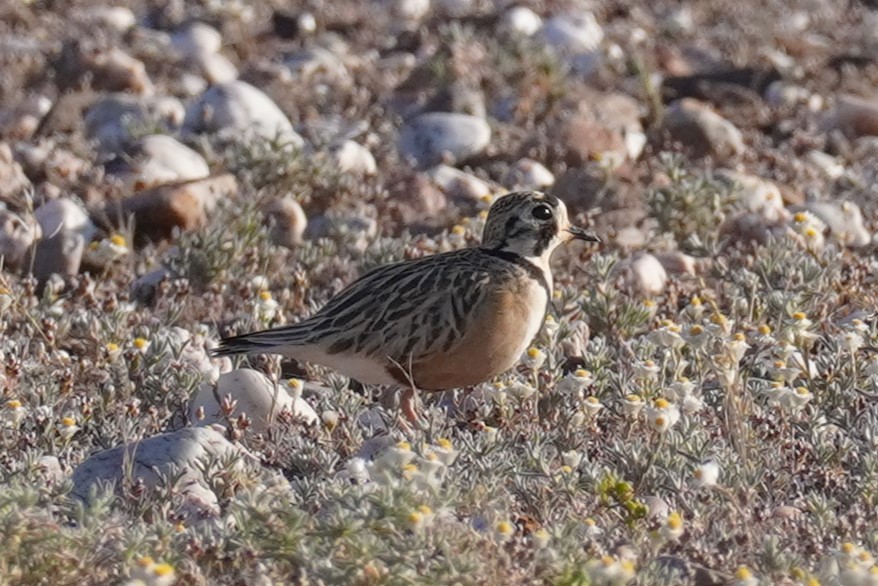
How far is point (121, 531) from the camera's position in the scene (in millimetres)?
5195

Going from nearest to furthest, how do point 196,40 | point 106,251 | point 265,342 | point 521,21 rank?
1. point 265,342
2. point 106,251
3. point 196,40
4. point 521,21

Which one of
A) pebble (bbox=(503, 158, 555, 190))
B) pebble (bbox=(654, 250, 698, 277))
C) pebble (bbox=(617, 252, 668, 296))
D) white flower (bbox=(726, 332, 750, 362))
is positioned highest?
white flower (bbox=(726, 332, 750, 362))

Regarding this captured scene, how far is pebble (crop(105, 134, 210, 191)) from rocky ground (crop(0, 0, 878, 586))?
0.03m

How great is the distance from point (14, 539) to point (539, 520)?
177 cm

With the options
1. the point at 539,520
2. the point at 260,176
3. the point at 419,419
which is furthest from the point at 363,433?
the point at 260,176

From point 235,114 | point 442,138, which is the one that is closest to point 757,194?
point 442,138

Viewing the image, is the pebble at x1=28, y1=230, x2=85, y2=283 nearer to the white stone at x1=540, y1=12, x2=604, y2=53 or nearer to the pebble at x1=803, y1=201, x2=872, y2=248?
the pebble at x1=803, y1=201, x2=872, y2=248

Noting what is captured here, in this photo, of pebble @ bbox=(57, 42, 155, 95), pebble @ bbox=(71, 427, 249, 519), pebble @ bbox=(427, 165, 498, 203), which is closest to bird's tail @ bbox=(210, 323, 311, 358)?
pebble @ bbox=(71, 427, 249, 519)

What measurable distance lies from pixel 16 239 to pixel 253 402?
8.66 ft

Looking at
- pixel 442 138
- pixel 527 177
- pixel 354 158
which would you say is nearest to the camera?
pixel 527 177

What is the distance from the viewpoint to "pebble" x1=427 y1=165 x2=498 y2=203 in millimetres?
10336

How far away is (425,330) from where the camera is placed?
22.7 ft

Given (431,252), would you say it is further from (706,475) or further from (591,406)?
(706,475)

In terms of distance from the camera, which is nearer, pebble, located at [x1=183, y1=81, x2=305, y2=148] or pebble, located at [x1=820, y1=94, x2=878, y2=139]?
pebble, located at [x1=183, y1=81, x2=305, y2=148]
